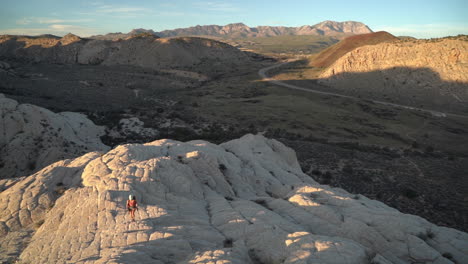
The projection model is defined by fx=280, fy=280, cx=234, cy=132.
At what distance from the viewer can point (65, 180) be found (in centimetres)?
1953

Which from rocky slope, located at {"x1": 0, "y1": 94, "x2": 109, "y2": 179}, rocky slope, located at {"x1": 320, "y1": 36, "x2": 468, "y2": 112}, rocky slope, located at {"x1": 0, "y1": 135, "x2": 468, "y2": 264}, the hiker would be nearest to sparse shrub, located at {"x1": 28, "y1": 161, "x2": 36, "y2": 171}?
rocky slope, located at {"x1": 0, "y1": 94, "x2": 109, "y2": 179}

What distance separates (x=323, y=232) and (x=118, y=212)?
1172 cm

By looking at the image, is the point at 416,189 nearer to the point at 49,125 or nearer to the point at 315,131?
the point at 315,131

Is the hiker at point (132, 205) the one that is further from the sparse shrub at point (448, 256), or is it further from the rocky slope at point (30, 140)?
the rocky slope at point (30, 140)

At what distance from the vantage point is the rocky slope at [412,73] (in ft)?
271

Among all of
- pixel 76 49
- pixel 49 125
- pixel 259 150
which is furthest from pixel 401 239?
pixel 76 49

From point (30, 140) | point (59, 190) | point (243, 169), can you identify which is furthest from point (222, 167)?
point (30, 140)

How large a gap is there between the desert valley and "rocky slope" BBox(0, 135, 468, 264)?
0.28ft

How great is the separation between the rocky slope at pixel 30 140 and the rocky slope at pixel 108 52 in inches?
4190

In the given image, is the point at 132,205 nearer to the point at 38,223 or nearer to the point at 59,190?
the point at 38,223

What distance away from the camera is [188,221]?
50.3 ft

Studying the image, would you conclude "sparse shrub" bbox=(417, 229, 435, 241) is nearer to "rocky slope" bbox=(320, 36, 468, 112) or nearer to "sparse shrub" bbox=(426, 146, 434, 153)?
"sparse shrub" bbox=(426, 146, 434, 153)

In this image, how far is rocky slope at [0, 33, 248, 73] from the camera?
140m

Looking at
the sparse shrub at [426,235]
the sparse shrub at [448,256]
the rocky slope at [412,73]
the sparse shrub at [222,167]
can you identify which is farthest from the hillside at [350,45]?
the sparse shrub at [448,256]
